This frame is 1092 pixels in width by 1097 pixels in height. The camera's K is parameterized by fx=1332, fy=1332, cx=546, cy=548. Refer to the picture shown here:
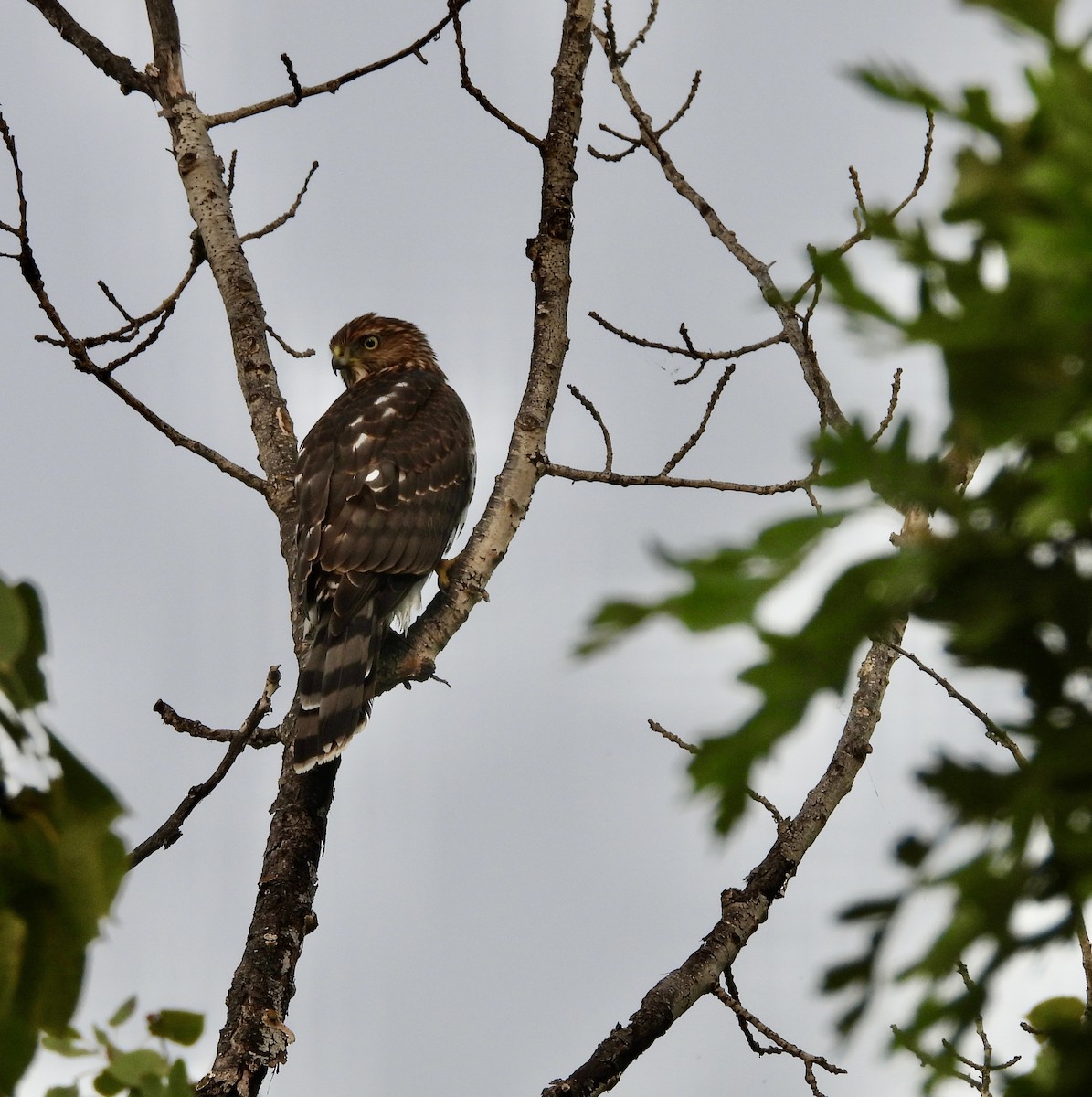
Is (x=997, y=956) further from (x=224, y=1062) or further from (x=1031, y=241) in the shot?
(x=224, y=1062)

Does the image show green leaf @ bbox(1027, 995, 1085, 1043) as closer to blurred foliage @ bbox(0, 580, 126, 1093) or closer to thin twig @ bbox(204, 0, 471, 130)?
blurred foliage @ bbox(0, 580, 126, 1093)

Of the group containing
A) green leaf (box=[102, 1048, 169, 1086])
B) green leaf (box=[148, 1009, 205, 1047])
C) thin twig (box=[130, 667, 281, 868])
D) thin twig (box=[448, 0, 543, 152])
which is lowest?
green leaf (box=[102, 1048, 169, 1086])

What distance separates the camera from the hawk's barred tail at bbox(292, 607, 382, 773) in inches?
185

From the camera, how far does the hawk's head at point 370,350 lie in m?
8.02

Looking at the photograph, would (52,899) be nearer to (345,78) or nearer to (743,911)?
(743,911)

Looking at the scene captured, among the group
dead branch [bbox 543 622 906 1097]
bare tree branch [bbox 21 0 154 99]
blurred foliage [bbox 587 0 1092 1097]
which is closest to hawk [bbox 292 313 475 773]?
dead branch [bbox 543 622 906 1097]

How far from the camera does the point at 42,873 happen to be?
137cm

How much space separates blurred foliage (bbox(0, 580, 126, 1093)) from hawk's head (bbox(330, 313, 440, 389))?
6.69 meters

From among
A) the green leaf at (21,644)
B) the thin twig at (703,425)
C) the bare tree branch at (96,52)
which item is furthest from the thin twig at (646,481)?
the green leaf at (21,644)

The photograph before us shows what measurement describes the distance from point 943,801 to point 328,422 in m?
5.80

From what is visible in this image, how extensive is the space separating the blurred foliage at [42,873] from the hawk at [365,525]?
330 centimetres

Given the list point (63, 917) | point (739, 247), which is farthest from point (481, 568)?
point (63, 917)

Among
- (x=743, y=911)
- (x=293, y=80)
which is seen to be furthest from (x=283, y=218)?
(x=743, y=911)

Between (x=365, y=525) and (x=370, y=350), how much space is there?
245 centimetres
